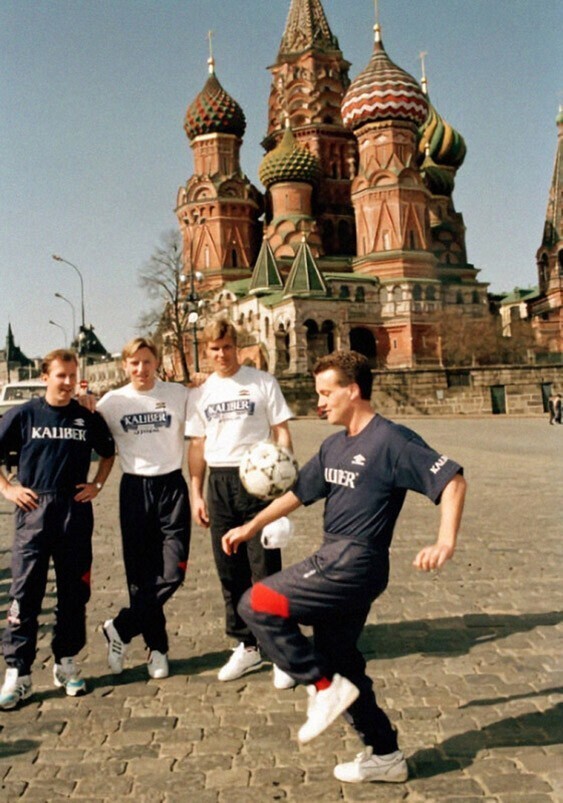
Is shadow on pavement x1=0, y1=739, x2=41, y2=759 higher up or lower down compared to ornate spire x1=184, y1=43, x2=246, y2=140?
lower down

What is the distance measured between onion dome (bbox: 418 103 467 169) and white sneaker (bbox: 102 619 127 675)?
67309 mm

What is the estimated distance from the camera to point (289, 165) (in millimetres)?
57594

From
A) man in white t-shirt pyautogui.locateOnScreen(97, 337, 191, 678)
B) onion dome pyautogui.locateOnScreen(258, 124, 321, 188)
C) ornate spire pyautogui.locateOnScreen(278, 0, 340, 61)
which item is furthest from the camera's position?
ornate spire pyautogui.locateOnScreen(278, 0, 340, 61)

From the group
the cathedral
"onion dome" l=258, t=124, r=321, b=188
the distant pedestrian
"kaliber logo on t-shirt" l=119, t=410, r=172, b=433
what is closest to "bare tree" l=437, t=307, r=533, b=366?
the cathedral

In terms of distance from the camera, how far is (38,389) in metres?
21.1

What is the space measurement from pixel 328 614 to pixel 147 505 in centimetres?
172

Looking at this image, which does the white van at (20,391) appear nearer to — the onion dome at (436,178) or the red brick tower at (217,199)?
the red brick tower at (217,199)

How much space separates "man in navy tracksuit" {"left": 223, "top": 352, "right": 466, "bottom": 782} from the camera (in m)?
3.05

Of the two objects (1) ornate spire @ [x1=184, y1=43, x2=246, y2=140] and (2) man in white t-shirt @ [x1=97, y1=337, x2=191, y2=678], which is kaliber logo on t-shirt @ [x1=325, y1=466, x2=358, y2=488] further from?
(1) ornate spire @ [x1=184, y1=43, x2=246, y2=140]

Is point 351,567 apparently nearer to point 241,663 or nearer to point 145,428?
point 241,663

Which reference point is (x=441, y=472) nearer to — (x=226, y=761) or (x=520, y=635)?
(x=226, y=761)

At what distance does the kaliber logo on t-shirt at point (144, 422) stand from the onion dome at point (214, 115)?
5986 centimetres

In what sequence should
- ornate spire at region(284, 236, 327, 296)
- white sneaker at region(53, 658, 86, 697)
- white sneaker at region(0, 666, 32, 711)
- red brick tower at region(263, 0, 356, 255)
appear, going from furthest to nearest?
red brick tower at region(263, 0, 356, 255), ornate spire at region(284, 236, 327, 296), white sneaker at region(53, 658, 86, 697), white sneaker at region(0, 666, 32, 711)

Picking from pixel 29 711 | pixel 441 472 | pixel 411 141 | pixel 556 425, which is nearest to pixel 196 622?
pixel 29 711
